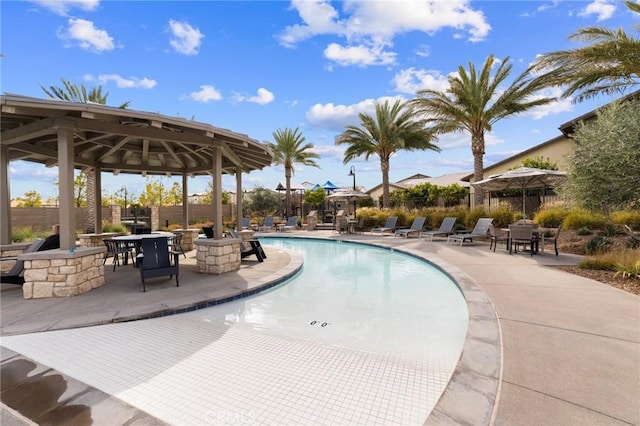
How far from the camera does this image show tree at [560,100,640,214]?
21.0ft

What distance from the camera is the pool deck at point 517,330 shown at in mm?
2330

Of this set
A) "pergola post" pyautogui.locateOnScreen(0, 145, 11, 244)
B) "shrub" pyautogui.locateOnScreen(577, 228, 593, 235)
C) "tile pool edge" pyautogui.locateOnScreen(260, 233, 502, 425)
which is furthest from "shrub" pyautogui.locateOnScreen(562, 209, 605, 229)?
"pergola post" pyautogui.locateOnScreen(0, 145, 11, 244)

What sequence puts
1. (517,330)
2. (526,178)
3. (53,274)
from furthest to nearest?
(526,178) → (53,274) → (517,330)

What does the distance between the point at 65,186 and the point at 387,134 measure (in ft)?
55.3

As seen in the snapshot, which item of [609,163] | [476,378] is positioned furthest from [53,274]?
[609,163]

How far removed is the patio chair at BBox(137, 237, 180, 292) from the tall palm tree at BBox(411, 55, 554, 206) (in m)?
15.4

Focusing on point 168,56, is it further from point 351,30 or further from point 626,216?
point 626,216

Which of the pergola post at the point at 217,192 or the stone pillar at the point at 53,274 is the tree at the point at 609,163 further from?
the stone pillar at the point at 53,274

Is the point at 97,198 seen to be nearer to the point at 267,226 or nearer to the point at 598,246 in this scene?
the point at 267,226

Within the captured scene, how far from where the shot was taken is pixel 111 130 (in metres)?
5.88

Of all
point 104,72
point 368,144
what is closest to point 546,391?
point 104,72

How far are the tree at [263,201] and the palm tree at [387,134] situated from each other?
24.1ft

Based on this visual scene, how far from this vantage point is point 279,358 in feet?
11.2

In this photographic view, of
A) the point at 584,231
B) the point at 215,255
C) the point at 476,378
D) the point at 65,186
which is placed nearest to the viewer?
the point at 476,378
